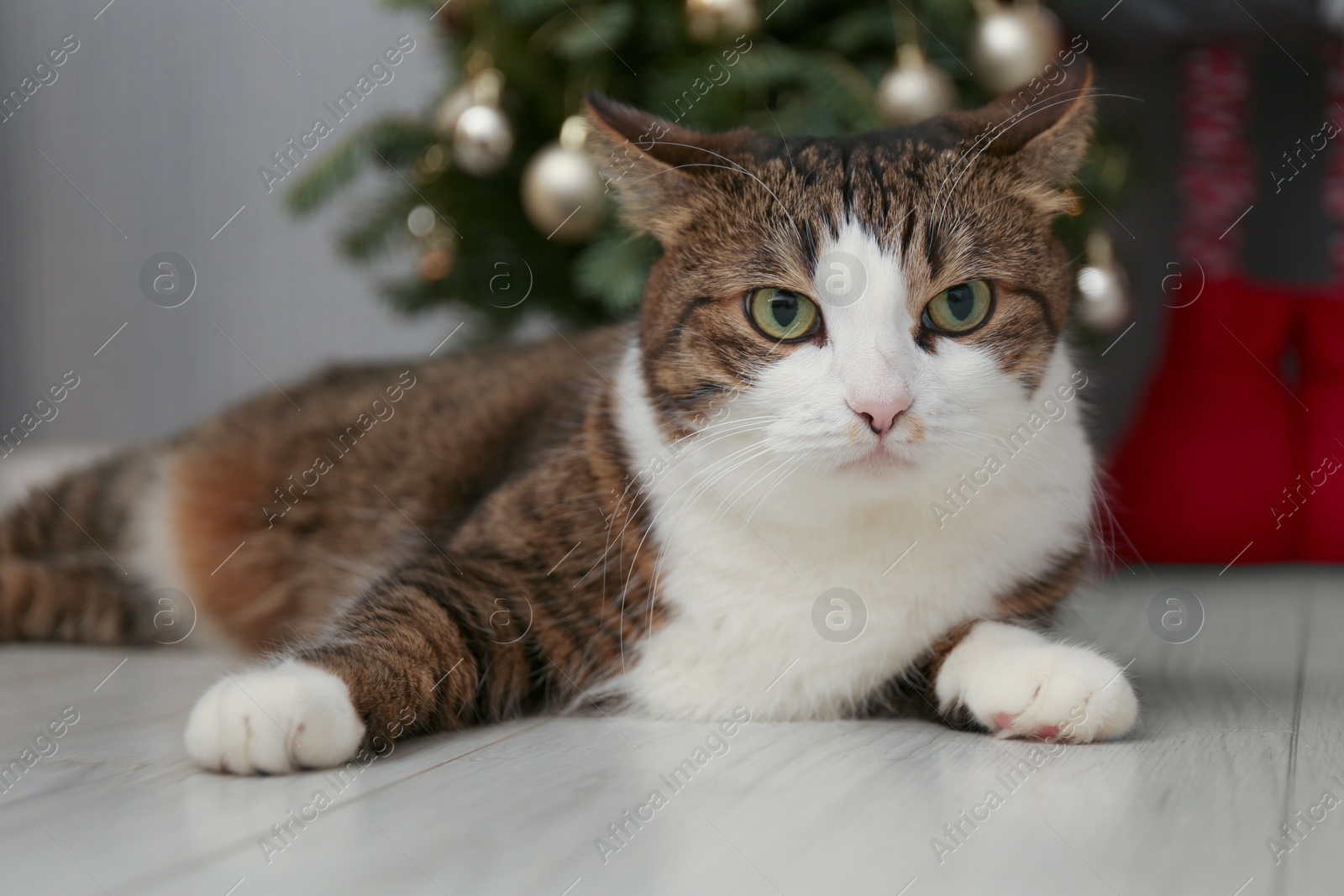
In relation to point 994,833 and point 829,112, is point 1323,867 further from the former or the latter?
point 829,112

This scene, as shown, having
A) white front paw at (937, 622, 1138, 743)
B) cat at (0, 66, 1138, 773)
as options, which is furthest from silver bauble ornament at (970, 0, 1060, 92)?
white front paw at (937, 622, 1138, 743)

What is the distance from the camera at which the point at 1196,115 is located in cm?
278

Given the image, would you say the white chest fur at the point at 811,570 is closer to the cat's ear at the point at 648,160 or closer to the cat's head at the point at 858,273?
the cat's head at the point at 858,273

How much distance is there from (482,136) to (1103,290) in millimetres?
1183

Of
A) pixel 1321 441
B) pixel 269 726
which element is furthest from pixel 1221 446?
pixel 269 726

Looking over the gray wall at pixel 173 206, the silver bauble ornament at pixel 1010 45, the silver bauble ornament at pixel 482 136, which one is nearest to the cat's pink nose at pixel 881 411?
the silver bauble ornament at pixel 1010 45

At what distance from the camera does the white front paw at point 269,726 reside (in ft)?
3.28

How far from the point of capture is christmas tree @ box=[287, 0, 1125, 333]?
6.16 ft

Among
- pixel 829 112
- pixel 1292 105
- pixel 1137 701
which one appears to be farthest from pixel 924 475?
pixel 1292 105

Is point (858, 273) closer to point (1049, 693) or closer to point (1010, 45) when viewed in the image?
point (1049, 693)

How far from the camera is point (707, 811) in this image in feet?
3.06

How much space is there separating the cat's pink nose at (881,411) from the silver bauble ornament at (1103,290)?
3.54ft

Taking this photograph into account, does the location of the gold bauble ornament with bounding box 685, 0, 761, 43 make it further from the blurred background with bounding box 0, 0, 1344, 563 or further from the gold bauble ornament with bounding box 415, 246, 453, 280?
the gold bauble ornament with bounding box 415, 246, 453, 280

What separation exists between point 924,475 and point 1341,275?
2065 mm
